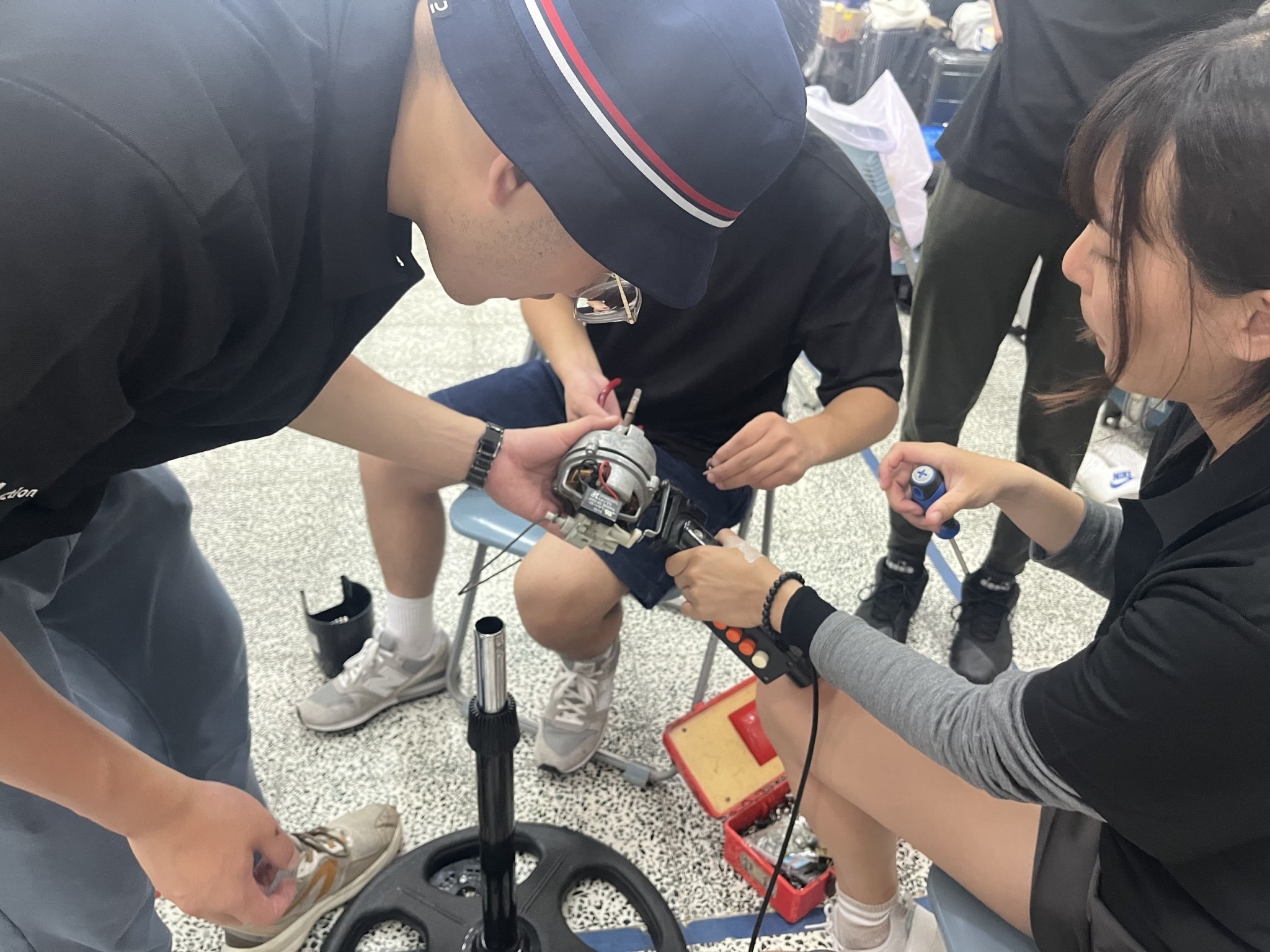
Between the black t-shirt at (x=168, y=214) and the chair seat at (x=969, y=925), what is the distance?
820mm

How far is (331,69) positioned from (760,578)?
721 millimetres

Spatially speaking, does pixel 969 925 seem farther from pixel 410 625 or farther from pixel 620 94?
pixel 410 625

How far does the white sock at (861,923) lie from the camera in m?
1.12

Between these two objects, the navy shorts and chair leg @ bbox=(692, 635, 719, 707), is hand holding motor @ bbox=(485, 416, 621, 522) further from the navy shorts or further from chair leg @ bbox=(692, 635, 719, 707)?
chair leg @ bbox=(692, 635, 719, 707)

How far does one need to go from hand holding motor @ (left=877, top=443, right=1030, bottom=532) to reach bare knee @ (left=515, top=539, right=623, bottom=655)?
44 cm

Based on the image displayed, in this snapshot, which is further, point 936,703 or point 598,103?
point 936,703

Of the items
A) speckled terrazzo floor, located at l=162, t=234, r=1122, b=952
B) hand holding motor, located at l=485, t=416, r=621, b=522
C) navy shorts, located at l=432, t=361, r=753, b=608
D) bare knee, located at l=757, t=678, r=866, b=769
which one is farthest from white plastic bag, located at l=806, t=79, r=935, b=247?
bare knee, located at l=757, t=678, r=866, b=769

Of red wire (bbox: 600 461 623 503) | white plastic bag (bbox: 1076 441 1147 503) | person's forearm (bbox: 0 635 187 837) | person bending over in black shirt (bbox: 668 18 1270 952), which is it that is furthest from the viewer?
white plastic bag (bbox: 1076 441 1147 503)

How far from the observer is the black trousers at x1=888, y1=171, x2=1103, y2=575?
1450 millimetres

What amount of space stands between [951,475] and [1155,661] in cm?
41

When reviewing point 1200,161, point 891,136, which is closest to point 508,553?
point 1200,161

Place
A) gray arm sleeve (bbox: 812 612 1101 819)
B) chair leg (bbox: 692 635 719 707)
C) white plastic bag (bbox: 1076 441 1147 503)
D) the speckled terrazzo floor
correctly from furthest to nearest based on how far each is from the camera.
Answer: white plastic bag (bbox: 1076 441 1147 503) → chair leg (bbox: 692 635 719 707) → the speckled terrazzo floor → gray arm sleeve (bbox: 812 612 1101 819)

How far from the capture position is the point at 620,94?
58 cm

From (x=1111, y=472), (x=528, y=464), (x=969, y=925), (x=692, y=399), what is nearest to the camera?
(x=969, y=925)
